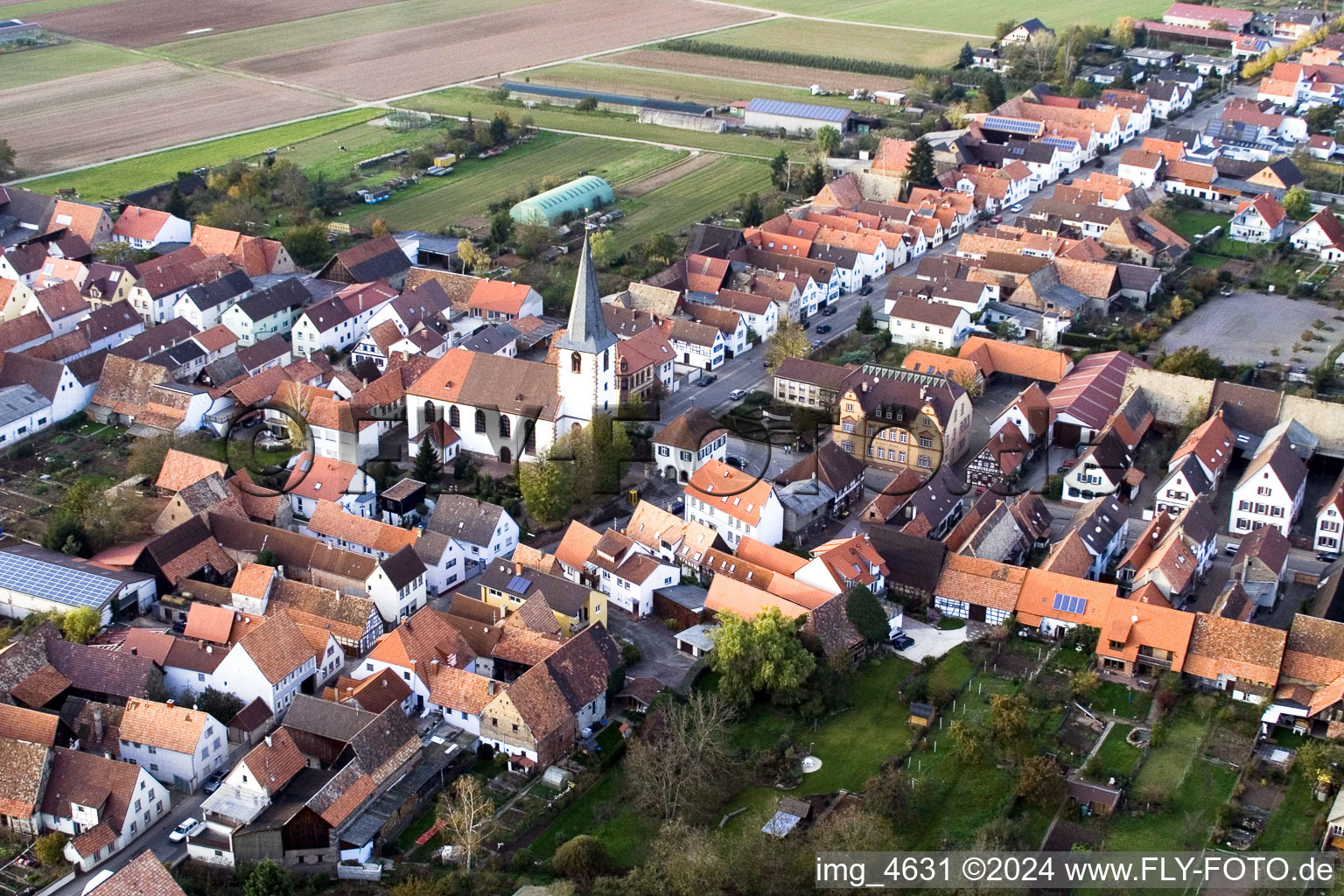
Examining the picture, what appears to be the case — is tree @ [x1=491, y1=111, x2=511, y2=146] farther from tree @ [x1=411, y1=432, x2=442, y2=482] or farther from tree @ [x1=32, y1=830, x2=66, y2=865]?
tree @ [x1=32, y1=830, x2=66, y2=865]

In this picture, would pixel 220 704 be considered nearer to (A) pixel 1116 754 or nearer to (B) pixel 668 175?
(A) pixel 1116 754

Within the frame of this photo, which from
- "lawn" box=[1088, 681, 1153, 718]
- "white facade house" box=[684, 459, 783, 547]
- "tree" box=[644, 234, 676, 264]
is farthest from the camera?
"tree" box=[644, 234, 676, 264]

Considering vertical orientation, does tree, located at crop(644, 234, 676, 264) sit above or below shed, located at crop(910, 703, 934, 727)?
above

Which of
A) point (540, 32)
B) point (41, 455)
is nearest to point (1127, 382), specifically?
point (41, 455)

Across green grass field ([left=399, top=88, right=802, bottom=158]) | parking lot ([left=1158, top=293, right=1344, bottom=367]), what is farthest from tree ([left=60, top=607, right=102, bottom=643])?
green grass field ([left=399, top=88, right=802, bottom=158])

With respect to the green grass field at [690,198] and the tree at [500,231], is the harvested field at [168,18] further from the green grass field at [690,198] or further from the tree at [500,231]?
the tree at [500,231]

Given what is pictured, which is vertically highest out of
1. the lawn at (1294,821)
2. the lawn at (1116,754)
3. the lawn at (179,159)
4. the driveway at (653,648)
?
the lawn at (179,159)

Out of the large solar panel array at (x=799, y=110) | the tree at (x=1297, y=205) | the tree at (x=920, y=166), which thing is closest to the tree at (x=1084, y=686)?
the tree at (x=920, y=166)
